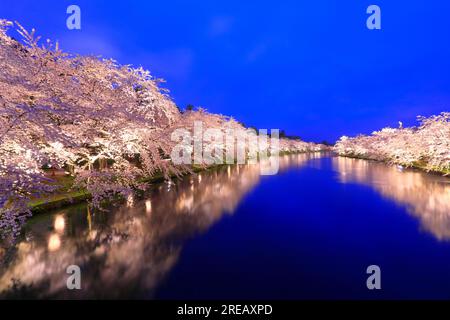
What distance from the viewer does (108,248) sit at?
10.2 m

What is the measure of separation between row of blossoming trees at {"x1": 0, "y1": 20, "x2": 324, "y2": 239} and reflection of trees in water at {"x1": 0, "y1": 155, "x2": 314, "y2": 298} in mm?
1245

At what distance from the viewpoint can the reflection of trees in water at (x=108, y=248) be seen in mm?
7480

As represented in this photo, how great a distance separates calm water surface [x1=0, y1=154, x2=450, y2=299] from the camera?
731cm

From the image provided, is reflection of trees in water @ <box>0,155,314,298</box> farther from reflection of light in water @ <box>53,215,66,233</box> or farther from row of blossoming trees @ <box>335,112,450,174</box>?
row of blossoming trees @ <box>335,112,450,174</box>

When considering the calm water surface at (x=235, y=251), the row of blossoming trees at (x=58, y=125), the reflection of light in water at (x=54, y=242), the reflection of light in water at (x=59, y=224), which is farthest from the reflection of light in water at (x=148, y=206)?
the reflection of light in water at (x=54, y=242)

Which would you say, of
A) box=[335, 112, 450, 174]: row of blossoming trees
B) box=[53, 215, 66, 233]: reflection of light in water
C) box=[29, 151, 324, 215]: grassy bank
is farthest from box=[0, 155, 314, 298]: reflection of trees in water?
box=[335, 112, 450, 174]: row of blossoming trees

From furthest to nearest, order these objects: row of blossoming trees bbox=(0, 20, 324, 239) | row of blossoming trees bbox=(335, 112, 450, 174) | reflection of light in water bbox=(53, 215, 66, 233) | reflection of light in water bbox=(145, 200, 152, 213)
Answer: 1. row of blossoming trees bbox=(335, 112, 450, 174)
2. reflection of light in water bbox=(145, 200, 152, 213)
3. reflection of light in water bbox=(53, 215, 66, 233)
4. row of blossoming trees bbox=(0, 20, 324, 239)

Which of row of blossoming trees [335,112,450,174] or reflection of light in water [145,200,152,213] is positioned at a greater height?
row of blossoming trees [335,112,450,174]

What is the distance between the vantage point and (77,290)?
23.9 ft

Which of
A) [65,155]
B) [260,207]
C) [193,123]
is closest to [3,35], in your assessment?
[65,155]

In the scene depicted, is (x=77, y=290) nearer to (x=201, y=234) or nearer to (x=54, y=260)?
(x=54, y=260)

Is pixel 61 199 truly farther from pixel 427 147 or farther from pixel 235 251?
pixel 427 147

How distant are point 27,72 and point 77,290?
898 centimetres

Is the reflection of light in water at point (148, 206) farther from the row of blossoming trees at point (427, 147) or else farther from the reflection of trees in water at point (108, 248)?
the row of blossoming trees at point (427, 147)
